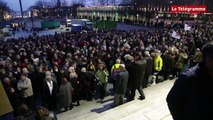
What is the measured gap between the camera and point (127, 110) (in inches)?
270

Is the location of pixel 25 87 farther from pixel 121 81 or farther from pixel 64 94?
pixel 121 81

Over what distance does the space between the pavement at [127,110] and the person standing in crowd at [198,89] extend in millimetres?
3934

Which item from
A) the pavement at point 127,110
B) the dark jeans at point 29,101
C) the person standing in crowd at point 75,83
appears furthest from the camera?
the person standing in crowd at point 75,83

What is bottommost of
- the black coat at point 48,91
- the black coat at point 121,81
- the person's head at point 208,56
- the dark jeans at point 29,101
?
the dark jeans at point 29,101

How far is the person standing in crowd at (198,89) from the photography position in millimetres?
2100

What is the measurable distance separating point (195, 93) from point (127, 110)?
484cm

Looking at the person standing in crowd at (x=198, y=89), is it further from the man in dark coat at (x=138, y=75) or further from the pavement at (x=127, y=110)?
the man in dark coat at (x=138, y=75)

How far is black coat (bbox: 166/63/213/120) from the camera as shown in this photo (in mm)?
2109

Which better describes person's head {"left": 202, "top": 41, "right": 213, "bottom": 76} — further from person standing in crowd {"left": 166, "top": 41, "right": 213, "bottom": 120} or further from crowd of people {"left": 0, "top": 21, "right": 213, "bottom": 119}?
crowd of people {"left": 0, "top": 21, "right": 213, "bottom": 119}

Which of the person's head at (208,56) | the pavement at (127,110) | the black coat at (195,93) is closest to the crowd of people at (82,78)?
the pavement at (127,110)

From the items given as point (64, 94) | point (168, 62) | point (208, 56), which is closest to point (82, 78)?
point (64, 94)

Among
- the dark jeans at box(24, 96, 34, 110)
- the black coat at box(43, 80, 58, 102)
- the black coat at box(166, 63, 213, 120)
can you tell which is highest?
the black coat at box(166, 63, 213, 120)

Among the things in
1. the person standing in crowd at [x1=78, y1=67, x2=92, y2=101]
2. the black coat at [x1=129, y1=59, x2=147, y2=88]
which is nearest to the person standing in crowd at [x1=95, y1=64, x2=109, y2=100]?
the person standing in crowd at [x1=78, y1=67, x2=92, y2=101]

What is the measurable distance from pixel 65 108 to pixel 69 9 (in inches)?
4596
